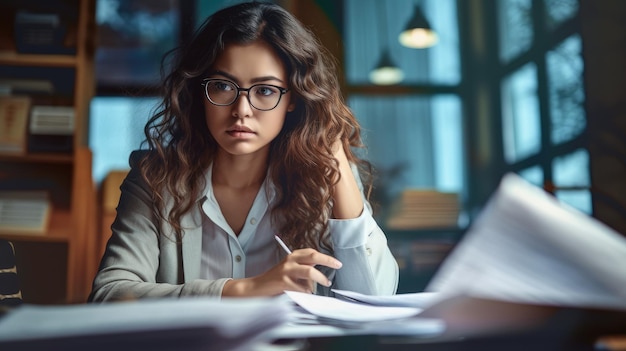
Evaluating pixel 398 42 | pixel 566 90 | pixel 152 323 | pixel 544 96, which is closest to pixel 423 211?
pixel 544 96

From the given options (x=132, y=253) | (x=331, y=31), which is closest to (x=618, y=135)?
(x=331, y=31)

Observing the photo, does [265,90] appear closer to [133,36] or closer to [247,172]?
[247,172]

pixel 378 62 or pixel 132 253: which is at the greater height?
pixel 378 62

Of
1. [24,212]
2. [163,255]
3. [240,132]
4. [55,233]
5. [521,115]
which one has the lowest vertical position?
[55,233]

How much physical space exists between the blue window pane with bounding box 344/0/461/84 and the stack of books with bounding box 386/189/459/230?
77 centimetres

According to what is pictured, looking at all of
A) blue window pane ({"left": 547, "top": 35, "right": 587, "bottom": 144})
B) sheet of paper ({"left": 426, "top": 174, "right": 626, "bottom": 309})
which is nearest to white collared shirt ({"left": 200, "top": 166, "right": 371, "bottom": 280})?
sheet of paper ({"left": 426, "top": 174, "right": 626, "bottom": 309})

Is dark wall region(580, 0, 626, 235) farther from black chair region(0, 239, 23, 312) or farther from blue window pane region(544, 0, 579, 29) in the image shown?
black chair region(0, 239, 23, 312)

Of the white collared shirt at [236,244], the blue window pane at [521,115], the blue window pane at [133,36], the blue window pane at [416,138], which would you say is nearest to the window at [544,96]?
the blue window pane at [521,115]

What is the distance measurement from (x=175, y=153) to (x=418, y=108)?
3019 millimetres

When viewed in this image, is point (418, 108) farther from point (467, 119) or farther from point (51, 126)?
point (51, 126)

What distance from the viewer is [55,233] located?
2990 millimetres

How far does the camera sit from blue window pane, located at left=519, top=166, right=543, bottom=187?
349 cm

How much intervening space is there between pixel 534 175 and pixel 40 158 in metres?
2.55

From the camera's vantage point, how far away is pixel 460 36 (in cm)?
410
